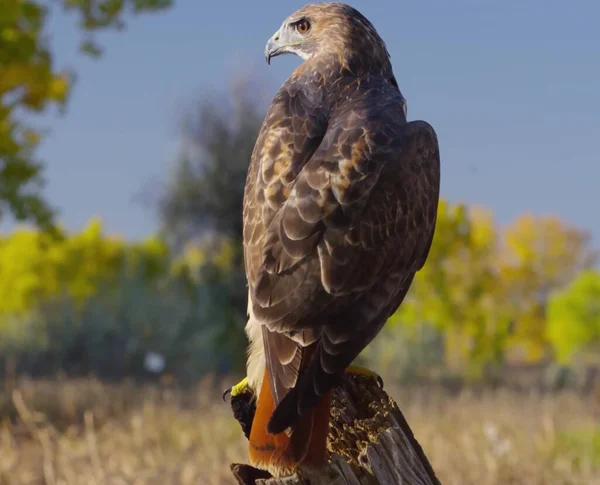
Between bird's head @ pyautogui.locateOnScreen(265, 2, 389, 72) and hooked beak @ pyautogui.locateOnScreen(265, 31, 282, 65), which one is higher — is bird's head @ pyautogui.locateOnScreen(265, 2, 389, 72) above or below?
below

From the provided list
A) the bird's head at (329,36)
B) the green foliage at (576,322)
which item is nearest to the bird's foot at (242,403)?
the bird's head at (329,36)

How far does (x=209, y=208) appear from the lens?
46.0 ft

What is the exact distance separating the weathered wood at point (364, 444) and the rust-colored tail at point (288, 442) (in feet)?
0.14

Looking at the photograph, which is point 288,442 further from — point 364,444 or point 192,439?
point 192,439

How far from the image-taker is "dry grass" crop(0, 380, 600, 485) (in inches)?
193

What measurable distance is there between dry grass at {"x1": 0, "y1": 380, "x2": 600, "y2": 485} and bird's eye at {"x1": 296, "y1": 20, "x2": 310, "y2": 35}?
224cm

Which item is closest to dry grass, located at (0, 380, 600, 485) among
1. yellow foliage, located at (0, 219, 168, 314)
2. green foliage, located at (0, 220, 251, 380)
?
green foliage, located at (0, 220, 251, 380)

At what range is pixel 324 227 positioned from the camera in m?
2.33

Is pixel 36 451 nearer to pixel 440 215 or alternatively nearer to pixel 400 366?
pixel 400 366

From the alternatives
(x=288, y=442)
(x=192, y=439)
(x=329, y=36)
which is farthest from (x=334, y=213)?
(x=192, y=439)

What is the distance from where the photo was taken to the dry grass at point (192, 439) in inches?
193

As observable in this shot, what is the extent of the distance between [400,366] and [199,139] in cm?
514

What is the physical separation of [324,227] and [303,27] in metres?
0.91

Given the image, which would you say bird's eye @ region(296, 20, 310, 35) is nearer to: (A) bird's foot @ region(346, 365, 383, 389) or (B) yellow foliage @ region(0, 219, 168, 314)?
(A) bird's foot @ region(346, 365, 383, 389)
